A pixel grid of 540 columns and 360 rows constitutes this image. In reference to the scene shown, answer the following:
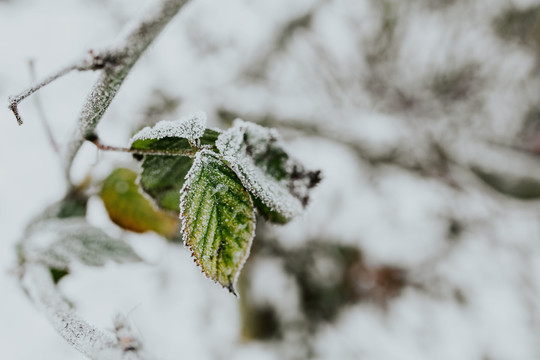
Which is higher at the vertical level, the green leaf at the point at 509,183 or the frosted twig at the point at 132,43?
the frosted twig at the point at 132,43

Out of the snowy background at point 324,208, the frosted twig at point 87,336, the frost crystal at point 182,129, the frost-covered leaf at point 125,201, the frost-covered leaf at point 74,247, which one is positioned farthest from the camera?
the snowy background at point 324,208

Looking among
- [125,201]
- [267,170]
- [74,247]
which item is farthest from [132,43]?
[125,201]

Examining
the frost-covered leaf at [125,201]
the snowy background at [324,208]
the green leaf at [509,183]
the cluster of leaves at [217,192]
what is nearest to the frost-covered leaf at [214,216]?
the cluster of leaves at [217,192]

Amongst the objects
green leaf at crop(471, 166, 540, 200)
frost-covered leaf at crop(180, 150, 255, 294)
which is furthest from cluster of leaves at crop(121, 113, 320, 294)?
green leaf at crop(471, 166, 540, 200)

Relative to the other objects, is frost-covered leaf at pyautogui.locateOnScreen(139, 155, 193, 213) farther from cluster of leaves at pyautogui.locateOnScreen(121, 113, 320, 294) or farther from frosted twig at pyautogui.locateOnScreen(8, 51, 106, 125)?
frosted twig at pyautogui.locateOnScreen(8, 51, 106, 125)

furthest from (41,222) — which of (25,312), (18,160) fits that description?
(18,160)

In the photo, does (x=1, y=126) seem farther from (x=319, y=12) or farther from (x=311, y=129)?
(x=319, y=12)

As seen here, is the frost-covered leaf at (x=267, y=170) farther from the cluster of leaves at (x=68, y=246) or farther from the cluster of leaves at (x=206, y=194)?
the cluster of leaves at (x=68, y=246)
